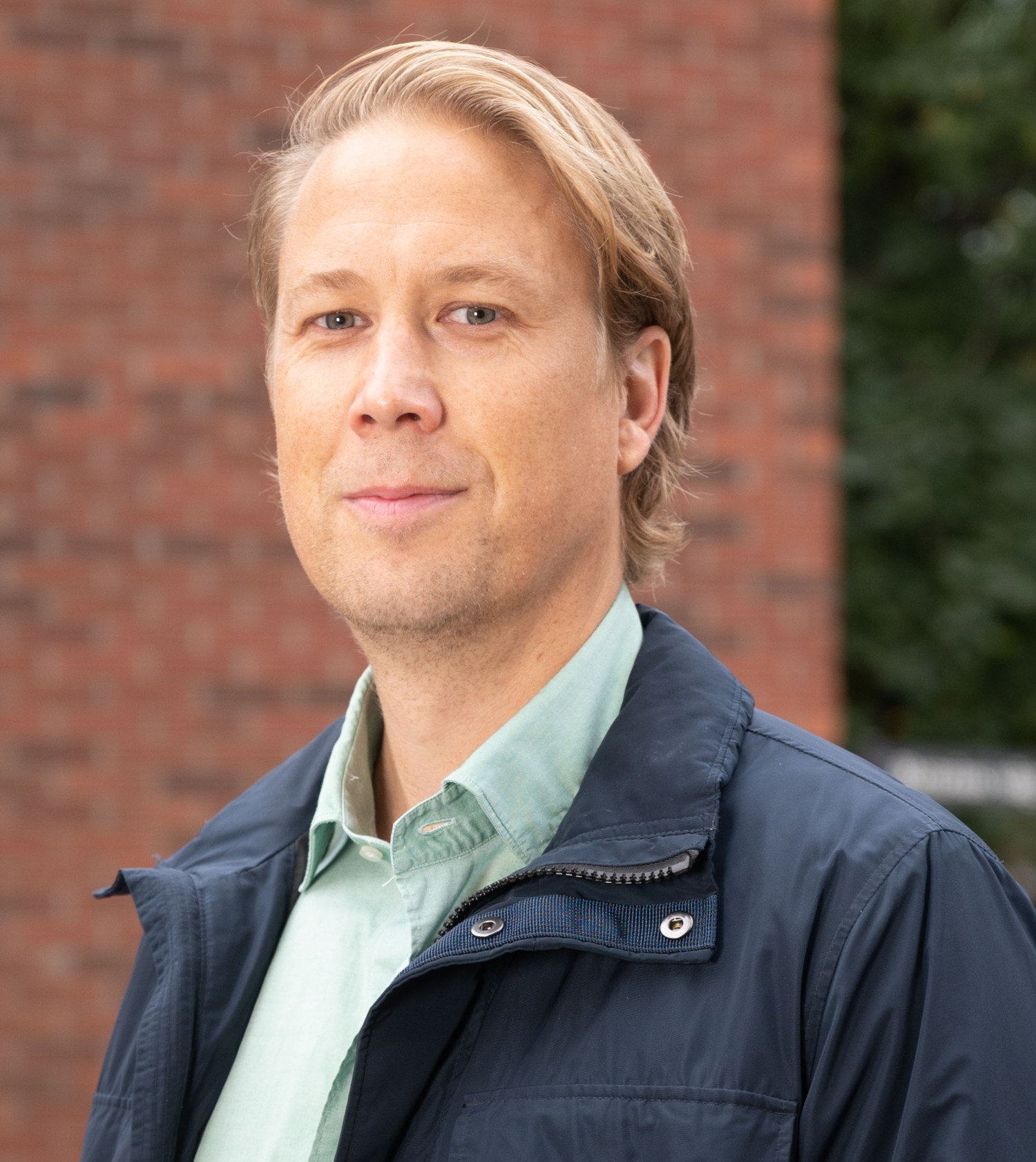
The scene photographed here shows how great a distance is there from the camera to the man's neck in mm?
1709

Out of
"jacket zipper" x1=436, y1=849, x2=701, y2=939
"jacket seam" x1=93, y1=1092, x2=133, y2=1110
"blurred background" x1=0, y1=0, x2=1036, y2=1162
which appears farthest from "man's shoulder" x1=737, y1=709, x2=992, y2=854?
"blurred background" x1=0, y1=0, x2=1036, y2=1162

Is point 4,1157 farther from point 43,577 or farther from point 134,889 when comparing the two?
point 134,889

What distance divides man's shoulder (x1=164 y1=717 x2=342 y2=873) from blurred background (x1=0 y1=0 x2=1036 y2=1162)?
7.57ft

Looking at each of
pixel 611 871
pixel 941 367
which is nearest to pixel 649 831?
pixel 611 871

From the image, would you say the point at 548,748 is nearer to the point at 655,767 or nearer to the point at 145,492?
the point at 655,767

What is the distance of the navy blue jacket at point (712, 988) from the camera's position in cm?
127

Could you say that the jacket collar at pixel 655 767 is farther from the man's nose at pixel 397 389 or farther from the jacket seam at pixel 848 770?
the man's nose at pixel 397 389

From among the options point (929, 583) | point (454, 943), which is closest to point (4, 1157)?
point (454, 943)

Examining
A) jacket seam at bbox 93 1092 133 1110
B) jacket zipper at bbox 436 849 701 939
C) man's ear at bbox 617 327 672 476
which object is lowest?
jacket seam at bbox 93 1092 133 1110

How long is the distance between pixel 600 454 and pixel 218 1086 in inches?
33.8

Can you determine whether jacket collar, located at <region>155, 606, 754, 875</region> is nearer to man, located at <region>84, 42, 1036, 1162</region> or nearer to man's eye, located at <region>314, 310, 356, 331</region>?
man, located at <region>84, 42, 1036, 1162</region>

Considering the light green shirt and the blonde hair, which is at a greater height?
the blonde hair

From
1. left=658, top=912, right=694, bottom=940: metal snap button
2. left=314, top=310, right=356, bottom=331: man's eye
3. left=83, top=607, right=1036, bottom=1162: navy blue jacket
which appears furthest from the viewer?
left=314, top=310, right=356, bottom=331: man's eye

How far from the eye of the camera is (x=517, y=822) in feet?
5.38
